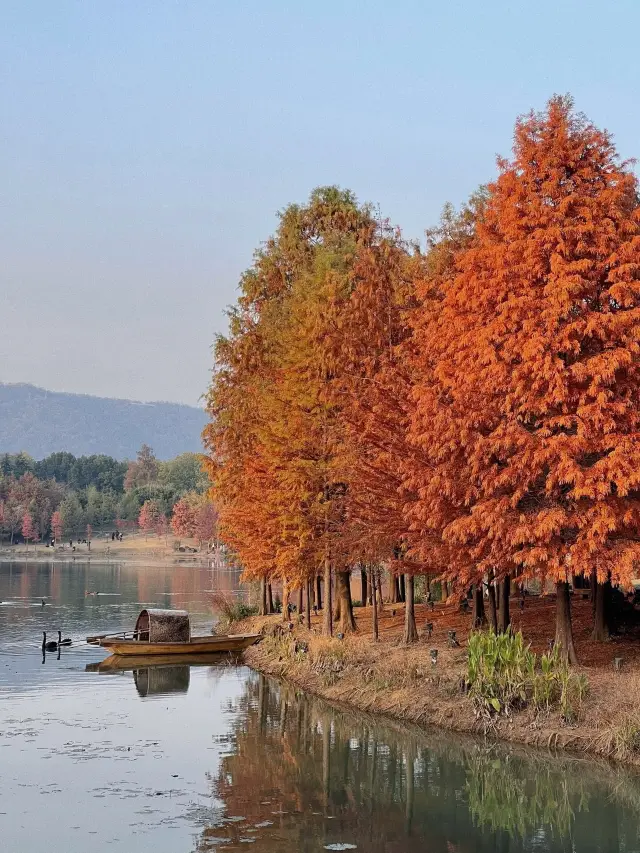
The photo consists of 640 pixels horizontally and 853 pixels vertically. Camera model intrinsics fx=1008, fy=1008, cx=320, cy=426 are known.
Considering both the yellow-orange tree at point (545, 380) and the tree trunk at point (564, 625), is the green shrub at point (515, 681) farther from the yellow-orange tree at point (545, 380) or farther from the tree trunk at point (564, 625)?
the yellow-orange tree at point (545, 380)

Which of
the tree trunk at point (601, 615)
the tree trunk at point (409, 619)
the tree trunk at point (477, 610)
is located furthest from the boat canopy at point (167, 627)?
the tree trunk at point (601, 615)

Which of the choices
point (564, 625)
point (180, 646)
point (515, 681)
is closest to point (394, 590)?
point (180, 646)

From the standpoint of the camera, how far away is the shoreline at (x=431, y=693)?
23500mm

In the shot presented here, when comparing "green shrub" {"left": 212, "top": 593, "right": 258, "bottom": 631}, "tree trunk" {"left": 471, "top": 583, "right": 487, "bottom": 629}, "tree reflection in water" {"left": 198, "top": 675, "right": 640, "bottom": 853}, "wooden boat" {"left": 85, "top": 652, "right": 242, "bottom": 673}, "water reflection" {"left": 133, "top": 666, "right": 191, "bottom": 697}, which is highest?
"tree trunk" {"left": 471, "top": 583, "right": 487, "bottom": 629}

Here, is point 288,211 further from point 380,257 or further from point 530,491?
point 530,491

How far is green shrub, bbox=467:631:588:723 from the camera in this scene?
2483 centimetres

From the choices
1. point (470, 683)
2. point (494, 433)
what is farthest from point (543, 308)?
point (470, 683)

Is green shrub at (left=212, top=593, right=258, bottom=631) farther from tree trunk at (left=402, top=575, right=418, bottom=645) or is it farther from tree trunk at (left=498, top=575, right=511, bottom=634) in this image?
tree trunk at (left=498, top=575, right=511, bottom=634)

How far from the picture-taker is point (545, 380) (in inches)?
1003

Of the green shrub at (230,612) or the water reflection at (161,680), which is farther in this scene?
the green shrub at (230,612)

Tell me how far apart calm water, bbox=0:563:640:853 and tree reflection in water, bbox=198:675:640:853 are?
46mm

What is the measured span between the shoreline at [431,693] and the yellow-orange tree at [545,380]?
317 cm

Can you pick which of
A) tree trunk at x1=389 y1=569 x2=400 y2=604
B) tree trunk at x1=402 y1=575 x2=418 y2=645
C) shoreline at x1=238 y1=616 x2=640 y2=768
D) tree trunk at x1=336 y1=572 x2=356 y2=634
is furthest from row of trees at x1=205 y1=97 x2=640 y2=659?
tree trunk at x1=389 y1=569 x2=400 y2=604

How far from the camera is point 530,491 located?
26.6 meters
